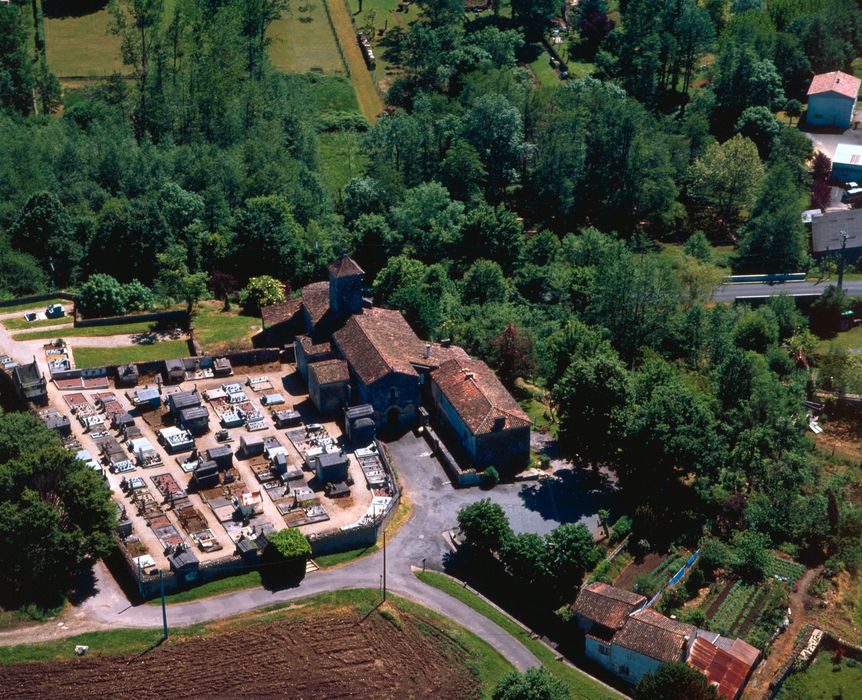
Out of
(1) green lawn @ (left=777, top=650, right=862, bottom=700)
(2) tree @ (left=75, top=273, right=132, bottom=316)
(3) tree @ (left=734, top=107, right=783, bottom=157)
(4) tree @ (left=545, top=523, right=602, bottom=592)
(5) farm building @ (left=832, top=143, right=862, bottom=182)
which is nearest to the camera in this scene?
(1) green lawn @ (left=777, top=650, right=862, bottom=700)

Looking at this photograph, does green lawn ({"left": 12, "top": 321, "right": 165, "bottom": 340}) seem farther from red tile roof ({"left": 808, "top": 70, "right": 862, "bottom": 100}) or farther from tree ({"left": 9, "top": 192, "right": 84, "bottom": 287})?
red tile roof ({"left": 808, "top": 70, "right": 862, "bottom": 100})

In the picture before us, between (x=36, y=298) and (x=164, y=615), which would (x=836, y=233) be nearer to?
(x=36, y=298)

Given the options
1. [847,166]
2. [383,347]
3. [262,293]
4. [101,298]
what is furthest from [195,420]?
[847,166]

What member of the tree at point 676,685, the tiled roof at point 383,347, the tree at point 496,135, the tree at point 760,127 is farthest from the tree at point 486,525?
the tree at point 760,127

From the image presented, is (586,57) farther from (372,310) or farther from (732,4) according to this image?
(372,310)

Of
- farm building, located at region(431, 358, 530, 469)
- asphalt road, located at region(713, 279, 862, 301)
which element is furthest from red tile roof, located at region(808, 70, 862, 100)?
farm building, located at region(431, 358, 530, 469)

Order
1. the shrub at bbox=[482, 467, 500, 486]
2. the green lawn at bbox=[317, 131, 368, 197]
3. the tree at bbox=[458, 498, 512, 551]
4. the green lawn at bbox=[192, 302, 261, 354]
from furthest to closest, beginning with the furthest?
the green lawn at bbox=[317, 131, 368, 197] < the green lawn at bbox=[192, 302, 261, 354] < the shrub at bbox=[482, 467, 500, 486] < the tree at bbox=[458, 498, 512, 551]

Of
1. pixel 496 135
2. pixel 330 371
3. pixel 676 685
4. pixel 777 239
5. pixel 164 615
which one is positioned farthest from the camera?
pixel 496 135

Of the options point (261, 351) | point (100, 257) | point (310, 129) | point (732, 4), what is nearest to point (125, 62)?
point (310, 129)
